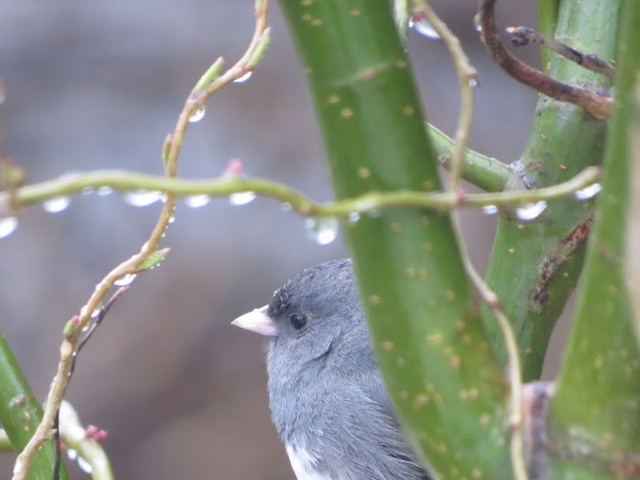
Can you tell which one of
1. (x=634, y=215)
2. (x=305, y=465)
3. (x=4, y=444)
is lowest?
(x=305, y=465)

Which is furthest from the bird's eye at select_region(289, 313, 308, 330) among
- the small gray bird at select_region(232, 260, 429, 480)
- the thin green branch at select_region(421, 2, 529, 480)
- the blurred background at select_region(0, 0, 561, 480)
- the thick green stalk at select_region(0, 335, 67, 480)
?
the blurred background at select_region(0, 0, 561, 480)

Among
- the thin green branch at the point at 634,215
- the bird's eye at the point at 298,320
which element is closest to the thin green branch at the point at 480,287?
the thin green branch at the point at 634,215

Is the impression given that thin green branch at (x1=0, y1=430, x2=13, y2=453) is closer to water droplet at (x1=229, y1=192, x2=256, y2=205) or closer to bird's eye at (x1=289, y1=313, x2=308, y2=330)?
water droplet at (x1=229, y1=192, x2=256, y2=205)

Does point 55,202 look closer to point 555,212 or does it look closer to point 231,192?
point 231,192

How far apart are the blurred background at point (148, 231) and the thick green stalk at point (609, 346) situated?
104 inches

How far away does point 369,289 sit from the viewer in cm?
49

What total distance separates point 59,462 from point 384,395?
0.61 meters

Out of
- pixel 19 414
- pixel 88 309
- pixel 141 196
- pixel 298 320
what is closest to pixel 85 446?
pixel 19 414

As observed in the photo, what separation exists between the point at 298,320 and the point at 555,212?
639 mm

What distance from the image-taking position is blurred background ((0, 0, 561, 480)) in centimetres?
310

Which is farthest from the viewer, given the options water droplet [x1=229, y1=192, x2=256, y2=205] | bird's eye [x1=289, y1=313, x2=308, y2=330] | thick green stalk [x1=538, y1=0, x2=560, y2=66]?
bird's eye [x1=289, y1=313, x2=308, y2=330]

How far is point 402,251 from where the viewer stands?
49 cm

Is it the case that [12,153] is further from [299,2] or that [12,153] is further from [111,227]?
[299,2]

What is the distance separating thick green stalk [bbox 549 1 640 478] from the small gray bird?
0.79 meters
